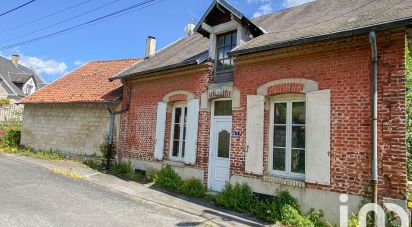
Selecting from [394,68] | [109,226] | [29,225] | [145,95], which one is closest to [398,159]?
[394,68]

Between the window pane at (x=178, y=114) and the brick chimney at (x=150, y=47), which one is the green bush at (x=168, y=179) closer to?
the window pane at (x=178, y=114)

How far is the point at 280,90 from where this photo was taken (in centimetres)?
689

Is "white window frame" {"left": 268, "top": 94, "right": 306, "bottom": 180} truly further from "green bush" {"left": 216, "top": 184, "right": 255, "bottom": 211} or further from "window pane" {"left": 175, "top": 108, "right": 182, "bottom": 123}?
"window pane" {"left": 175, "top": 108, "right": 182, "bottom": 123}

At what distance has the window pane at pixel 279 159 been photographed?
6898 mm

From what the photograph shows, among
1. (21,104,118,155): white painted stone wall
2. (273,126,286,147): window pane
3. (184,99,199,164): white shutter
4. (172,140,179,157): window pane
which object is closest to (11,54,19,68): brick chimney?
(21,104,118,155): white painted stone wall

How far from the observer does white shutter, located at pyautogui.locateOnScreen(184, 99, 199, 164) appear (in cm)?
875

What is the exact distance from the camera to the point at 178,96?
9.41 meters

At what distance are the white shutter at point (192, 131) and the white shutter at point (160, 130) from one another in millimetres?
1041

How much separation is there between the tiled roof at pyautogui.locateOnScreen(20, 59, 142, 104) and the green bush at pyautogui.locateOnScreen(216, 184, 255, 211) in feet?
20.6

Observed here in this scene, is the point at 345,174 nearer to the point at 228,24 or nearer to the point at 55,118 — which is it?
the point at 228,24

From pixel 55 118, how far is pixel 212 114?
856 cm

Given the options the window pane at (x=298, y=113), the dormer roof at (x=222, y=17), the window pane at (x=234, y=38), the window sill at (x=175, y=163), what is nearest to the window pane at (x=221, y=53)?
the window pane at (x=234, y=38)

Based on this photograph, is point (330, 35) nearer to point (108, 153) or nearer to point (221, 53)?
point (221, 53)

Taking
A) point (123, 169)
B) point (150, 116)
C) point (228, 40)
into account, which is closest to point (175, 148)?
point (150, 116)
